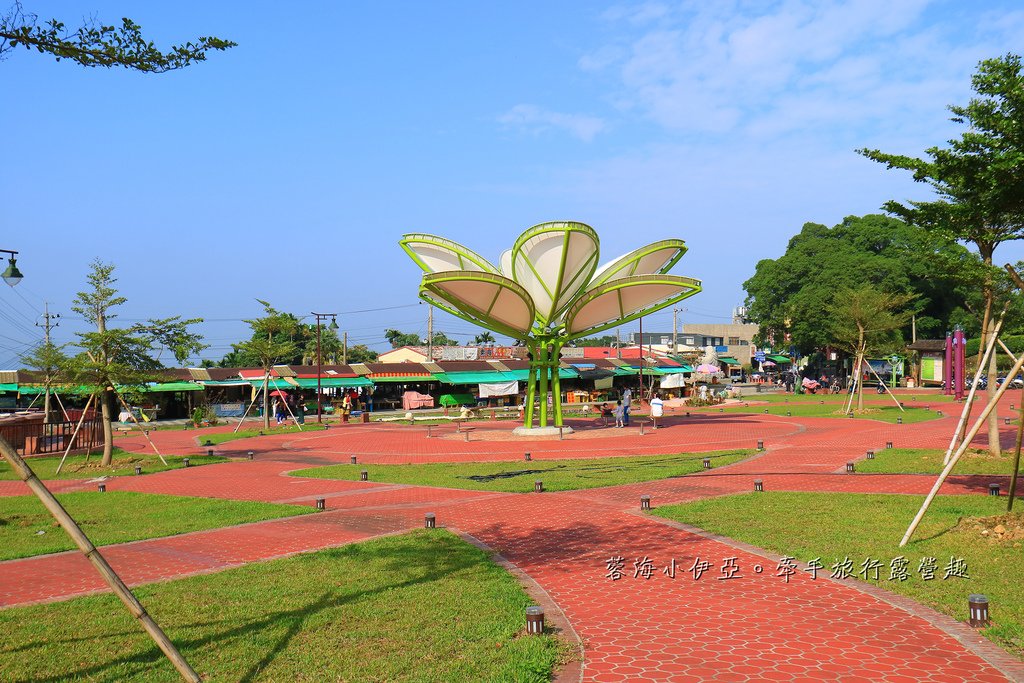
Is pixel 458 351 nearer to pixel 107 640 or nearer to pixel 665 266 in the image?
pixel 665 266

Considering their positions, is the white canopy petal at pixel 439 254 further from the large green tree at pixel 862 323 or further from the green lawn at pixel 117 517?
the large green tree at pixel 862 323

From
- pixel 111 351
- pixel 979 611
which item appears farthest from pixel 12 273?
pixel 979 611

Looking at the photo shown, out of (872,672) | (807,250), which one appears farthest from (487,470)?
(807,250)

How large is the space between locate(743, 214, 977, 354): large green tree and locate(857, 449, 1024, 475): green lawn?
143 ft

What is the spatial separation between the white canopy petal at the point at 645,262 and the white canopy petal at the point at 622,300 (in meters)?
0.71

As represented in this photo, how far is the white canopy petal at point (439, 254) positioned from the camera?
31688 mm

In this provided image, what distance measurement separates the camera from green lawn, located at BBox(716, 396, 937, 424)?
34.5 meters

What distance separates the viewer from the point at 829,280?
68875mm

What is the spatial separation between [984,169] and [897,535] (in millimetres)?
5477

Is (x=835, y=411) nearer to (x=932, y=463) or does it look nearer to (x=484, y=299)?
(x=484, y=299)

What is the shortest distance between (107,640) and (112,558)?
13.8 feet

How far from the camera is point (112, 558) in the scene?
11281 mm

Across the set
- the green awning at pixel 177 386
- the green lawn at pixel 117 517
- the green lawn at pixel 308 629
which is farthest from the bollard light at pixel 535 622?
the green awning at pixel 177 386

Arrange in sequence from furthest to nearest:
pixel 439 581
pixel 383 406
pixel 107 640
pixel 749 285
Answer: pixel 749 285 < pixel 383 406 < pixel 439 581 < pixel 107 640
